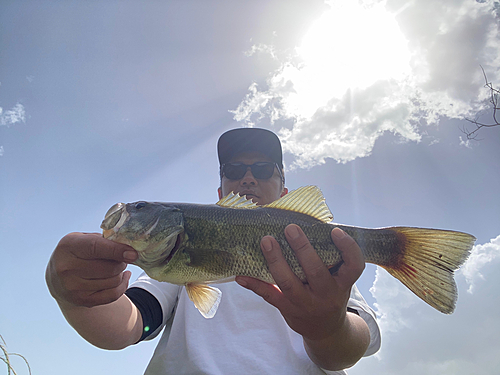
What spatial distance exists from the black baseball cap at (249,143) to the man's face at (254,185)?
0.14 meters

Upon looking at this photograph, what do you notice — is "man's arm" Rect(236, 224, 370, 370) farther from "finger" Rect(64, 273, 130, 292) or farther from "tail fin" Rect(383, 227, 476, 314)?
"finger" Rect(64, 273, 130, 292)

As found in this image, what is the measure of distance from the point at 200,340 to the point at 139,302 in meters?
0.92

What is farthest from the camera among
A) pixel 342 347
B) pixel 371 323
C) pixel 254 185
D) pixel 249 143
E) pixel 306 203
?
pixel 249 143

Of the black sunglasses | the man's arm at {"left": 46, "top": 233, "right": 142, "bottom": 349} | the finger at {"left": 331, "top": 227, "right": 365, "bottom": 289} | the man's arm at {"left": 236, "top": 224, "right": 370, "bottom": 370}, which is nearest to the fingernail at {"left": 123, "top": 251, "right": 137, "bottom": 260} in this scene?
the man's arm at {"left": 46, "top": 233, "right": 142, "bottom": 349}

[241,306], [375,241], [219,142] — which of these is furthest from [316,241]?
[219,142]

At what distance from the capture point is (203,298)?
8.85 ft

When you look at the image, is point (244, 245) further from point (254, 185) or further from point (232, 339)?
point (254, 185)

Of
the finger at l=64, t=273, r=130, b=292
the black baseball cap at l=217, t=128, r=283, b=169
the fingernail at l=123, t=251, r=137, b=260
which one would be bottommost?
the finger at l=64, t=273, r=130, b=292

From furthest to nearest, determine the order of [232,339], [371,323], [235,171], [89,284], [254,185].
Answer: [235,171], [254,185], [371,323], [232,339], [89,284]

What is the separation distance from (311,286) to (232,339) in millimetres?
1438

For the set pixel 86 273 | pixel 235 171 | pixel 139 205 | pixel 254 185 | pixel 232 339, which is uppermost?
pixel 235 171

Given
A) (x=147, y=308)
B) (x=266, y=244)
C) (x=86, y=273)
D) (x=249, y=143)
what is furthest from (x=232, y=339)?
(x=249, y=143)

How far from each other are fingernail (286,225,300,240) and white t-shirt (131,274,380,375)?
1570 mm

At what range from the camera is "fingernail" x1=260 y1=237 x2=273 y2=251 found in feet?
7.77
